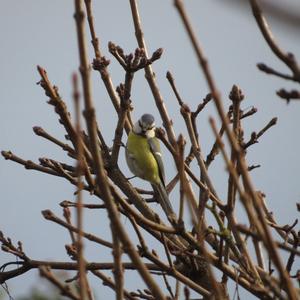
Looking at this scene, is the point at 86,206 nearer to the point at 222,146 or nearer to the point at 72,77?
the point at 222,146

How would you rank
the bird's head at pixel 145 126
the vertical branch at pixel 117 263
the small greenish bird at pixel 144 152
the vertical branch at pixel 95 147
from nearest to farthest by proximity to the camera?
the vertical branch at pixel 95 147 → the vertical branch at pixel 117 263 → the small greenish bird at pixel 144 152 → the bird's head at pixel 145 126

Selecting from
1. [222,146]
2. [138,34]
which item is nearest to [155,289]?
[222,146]

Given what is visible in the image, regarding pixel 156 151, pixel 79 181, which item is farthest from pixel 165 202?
pixel 79 181

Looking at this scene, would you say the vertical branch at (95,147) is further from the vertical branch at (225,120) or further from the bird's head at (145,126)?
the bird's head at (145,126)

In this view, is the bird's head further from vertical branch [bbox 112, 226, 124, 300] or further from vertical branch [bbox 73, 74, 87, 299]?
vertical branch [bbox 73, 74, 87, 299]

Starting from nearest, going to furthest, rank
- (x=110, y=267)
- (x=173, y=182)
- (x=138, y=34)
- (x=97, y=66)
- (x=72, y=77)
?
(x=72, y=77) < (x=110, y=267) < (x=97, y=66) < (x=138, y=34) < (x=173, y=182)

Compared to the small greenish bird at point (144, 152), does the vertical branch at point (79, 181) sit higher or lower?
lower

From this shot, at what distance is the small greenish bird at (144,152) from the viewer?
5.56 meters

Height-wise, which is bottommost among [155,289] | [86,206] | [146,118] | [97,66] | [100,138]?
[155,289]

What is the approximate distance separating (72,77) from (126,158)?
Answer: 4.56 meters

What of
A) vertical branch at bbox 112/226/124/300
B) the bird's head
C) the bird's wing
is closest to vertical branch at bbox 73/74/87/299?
vertical branch at bbox 112/226/124/300

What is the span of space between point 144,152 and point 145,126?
0.24m

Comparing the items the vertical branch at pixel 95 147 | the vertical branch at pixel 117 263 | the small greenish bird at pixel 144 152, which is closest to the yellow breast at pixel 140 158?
the small greenish bird at pixel 144 152

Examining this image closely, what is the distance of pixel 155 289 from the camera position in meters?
1.70
